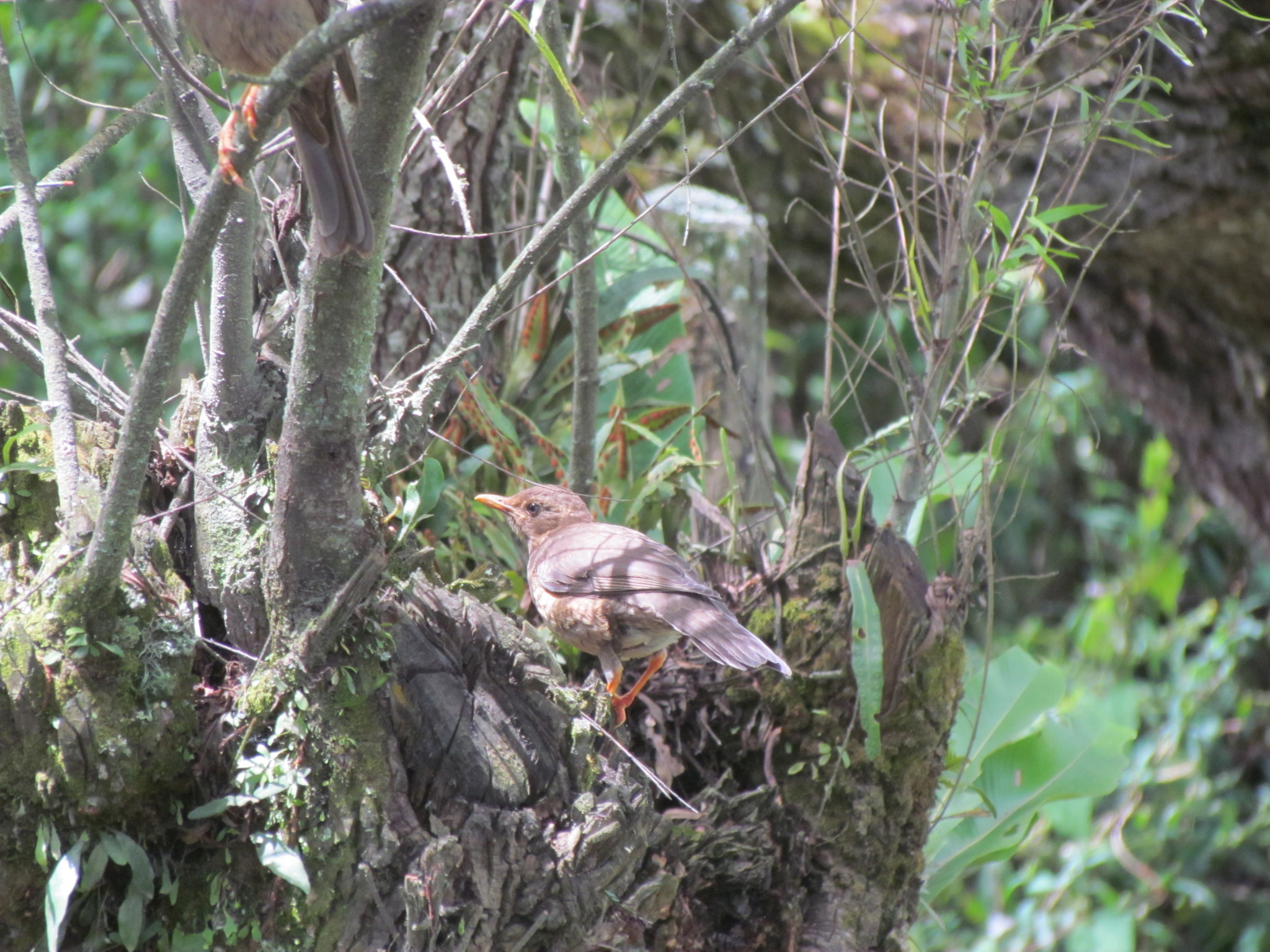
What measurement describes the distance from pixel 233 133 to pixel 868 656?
1493 mm

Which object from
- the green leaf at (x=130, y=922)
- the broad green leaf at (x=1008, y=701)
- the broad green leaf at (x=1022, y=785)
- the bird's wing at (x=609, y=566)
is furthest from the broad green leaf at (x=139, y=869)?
the broad green leaf at (x=1008, y=701)

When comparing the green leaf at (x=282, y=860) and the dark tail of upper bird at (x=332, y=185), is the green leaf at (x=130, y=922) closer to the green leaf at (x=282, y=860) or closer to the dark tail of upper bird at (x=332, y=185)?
the green leaf at (x=282, y=860)

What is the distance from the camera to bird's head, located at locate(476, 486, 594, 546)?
8.92 feet

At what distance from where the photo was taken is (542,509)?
2.74m

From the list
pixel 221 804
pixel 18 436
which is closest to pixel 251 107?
pixel 18 436

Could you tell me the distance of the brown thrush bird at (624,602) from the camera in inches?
86.9

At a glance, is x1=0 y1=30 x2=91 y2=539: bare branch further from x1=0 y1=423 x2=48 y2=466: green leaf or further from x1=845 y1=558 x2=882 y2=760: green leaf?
x1=845 y1=558 x2=882 y2=760: green leaf

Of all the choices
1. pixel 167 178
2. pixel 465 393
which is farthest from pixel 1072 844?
pixel 167 178

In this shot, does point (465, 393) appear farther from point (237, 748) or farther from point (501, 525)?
point (237, 748)

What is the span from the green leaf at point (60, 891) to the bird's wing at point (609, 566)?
1.04 meters

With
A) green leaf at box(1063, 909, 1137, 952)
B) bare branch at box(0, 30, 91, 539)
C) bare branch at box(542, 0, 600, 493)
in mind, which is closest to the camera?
bare branch at box(0, 30, 91, 539)

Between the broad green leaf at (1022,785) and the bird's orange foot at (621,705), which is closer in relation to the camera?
the bird's orange foot at (621,705)

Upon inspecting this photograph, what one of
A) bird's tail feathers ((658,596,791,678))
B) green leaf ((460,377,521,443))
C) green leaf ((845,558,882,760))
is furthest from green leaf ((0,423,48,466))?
green leaf ((845,558,882,760))

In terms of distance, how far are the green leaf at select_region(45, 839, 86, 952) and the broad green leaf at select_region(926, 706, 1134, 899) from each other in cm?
194
